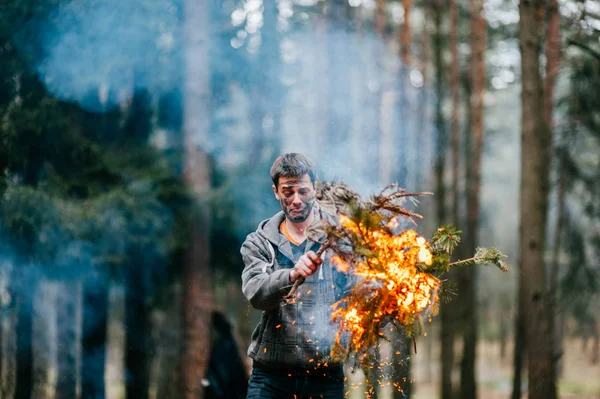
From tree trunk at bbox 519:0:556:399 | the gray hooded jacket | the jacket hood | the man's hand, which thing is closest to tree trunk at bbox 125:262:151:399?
tree trunk at bbox 519:0:556:399

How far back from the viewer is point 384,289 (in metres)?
3.65

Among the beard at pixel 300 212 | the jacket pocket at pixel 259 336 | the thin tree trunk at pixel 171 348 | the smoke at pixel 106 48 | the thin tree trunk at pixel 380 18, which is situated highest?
the thin tree trunk at pixel 380 18

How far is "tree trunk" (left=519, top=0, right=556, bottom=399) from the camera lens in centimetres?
783

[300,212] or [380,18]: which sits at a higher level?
[380,18]

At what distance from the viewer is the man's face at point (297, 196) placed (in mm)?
3773

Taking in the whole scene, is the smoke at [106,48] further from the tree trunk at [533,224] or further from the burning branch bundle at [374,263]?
the burning branch bundle at [374,263]

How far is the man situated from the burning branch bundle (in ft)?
0.34

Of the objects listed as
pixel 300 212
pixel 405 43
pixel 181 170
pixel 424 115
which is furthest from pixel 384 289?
pixel 424 115

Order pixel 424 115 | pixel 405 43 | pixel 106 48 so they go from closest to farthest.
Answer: pixel 106 48
pixel 405 43
pixel 424 115

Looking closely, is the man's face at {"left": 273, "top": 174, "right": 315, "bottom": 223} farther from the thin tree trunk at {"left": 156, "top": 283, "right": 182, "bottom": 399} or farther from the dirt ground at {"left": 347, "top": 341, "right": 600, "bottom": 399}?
the dirt ground at {"left": 347, "top": 341, "right": 600, "bottom": 399}

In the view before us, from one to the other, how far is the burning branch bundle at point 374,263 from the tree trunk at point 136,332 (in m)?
8.88

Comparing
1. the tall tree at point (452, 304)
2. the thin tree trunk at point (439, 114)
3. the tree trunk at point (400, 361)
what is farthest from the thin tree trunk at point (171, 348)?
the tree trunk at point (400, 361)

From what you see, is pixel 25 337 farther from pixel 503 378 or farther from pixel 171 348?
pixel 503 378

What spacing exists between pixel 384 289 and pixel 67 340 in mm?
9792
